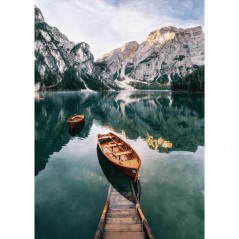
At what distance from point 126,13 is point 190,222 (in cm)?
1997

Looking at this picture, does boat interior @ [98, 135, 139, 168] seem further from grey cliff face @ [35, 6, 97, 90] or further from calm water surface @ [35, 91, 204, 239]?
grey cliff face @ [35, 6, 97, 90]

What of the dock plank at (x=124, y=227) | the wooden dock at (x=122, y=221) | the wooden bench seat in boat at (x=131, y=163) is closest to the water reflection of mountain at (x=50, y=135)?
the wooden bench seat in boat at (x=131, y=163)

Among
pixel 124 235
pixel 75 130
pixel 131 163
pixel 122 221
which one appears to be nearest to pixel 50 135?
pixel 75 130

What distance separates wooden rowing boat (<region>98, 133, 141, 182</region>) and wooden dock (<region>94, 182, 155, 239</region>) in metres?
1.51

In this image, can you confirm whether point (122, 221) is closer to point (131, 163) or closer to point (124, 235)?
point (124, 235)

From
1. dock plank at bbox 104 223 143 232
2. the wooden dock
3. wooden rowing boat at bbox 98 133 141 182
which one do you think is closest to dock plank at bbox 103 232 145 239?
the wooden dock

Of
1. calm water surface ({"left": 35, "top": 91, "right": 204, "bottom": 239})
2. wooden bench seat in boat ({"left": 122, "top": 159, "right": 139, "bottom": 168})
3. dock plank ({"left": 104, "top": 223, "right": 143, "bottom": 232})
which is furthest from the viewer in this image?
wooden bench seat in boat ({"left": 122, "top": 159, "right": 139, "bottom": 168})

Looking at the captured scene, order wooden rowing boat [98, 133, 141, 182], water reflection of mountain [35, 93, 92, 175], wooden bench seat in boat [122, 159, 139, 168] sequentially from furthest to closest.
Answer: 1. water reflection of mountain [35, 93, 92, 175]
2. wooden bench seat in boat [122, 159, 139, 168]
3. wooden rowing boat [98, 133, 141, 182]

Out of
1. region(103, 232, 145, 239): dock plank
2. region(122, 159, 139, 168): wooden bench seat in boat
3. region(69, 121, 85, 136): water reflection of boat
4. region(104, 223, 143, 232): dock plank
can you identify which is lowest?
region(103, 232, 145, 239): dock plank

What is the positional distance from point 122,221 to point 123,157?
590 centimetres

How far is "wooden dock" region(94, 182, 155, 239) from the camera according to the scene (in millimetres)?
7387

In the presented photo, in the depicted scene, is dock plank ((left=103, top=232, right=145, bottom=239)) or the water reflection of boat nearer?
dock plank ((left=103, top=232, right=145, bottom=239))
